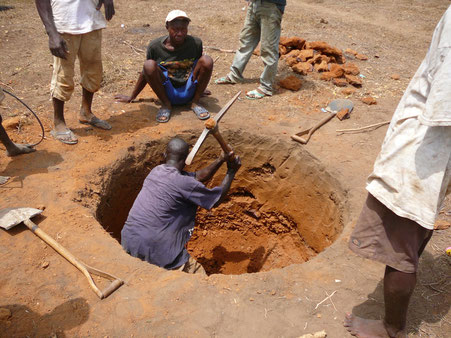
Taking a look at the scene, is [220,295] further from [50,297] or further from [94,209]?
[94,209]

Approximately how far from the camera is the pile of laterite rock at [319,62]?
5387 millimetres

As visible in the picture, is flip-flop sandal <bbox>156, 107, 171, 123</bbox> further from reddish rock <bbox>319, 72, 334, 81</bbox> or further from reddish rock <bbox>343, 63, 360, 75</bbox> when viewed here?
reddish rock <bbox>343, 63, 360, 75</bbox>

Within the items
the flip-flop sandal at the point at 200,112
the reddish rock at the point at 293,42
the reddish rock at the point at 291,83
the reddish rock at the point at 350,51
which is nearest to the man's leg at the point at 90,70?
the flip-flop sandal at the point at 200,112

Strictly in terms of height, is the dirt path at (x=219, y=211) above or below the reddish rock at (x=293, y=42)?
below

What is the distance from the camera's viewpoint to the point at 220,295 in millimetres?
2342

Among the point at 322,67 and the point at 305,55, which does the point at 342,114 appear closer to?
the point at 322,67

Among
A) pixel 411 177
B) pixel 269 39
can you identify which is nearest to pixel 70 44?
pixel 269 39

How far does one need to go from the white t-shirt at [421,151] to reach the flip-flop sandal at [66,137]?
3119 millimetres

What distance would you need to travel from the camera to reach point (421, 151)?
1.59 m

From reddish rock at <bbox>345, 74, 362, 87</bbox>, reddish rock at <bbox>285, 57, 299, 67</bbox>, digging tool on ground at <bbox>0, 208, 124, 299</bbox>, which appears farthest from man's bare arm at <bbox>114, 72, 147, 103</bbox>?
reddish rock at <bbox>345, 74, 362, 87</bbox>

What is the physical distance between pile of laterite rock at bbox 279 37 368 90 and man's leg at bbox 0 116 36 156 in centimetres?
344

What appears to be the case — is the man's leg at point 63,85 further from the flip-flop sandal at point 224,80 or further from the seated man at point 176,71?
the flip-flop sandal at point 224,80

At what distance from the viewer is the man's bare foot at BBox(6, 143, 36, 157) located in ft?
11.5

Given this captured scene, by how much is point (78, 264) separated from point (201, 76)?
283cm
